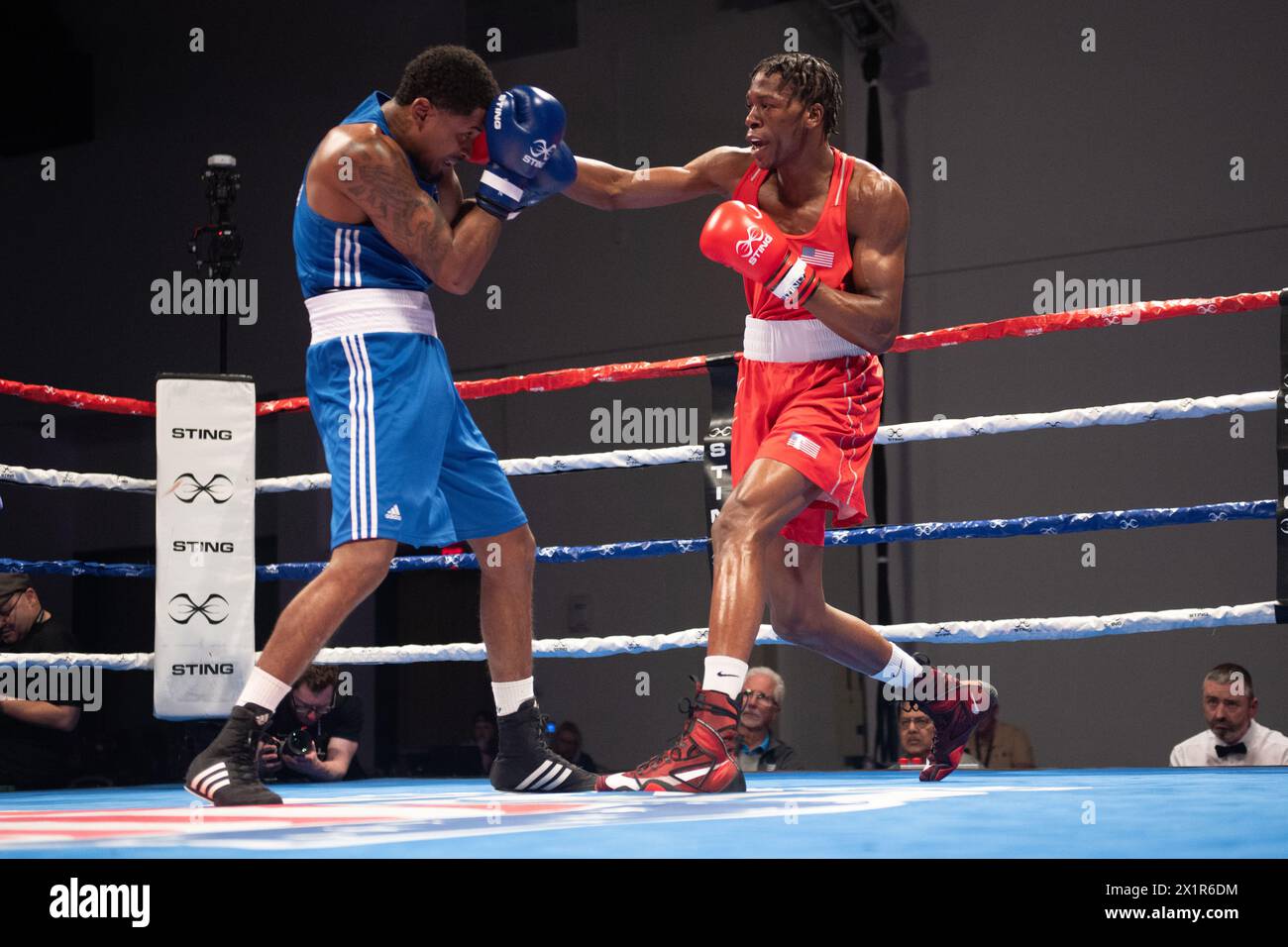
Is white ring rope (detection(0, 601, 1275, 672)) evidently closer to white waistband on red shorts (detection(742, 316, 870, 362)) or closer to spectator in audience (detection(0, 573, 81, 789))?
spectator in audience (detection(0, 573, 81, 789))

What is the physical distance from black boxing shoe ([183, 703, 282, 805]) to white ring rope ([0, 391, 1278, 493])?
0.90m

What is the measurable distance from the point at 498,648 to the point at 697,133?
4.93 meters

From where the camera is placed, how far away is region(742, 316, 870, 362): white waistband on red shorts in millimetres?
2570

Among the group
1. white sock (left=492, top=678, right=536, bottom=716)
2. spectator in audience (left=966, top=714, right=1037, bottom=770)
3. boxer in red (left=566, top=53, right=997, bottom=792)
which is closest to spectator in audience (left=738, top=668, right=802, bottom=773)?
spectator in audience (left=966, top=714, right=1037, bottom=770)

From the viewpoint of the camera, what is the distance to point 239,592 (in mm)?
3520

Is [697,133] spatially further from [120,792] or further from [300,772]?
[120,792]

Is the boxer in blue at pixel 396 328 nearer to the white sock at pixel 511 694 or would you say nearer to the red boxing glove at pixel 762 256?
the white sock at pixel 511 694

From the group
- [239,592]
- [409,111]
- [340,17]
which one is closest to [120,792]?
[239,592]

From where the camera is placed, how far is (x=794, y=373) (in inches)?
101

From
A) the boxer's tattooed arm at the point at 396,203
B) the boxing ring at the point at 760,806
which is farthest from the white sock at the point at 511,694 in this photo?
the boxer's tattooed arm at the point at 396,203

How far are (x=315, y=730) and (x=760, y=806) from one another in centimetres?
268

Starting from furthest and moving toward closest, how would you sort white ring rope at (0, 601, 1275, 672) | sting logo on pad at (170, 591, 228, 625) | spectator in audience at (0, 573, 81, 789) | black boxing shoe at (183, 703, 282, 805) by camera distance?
spectator in audience at (0, 573, 81, 789), sting logo on pad at (170, 591, 228, 625), white ring rope at (0, 601, 1275, 672), black boxing shoe at (183, 703, 282, 805)

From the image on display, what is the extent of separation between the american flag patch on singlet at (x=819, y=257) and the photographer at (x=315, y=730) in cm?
203
